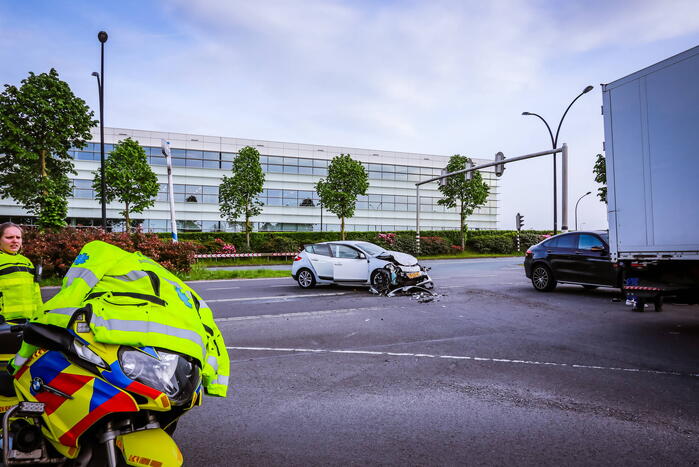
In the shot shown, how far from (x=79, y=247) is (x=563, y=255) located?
15.6 metres

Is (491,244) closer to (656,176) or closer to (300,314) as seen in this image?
(300,314)

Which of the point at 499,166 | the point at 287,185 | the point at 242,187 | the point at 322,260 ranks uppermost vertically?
the point at 287,185

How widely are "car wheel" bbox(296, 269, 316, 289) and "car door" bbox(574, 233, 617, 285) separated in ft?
24.0

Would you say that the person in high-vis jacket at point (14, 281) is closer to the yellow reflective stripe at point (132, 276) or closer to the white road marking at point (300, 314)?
the yellow reflective stripe at point (132, 276)

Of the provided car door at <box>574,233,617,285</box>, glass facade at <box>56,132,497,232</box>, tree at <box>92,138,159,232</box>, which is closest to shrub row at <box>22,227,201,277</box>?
car door at <box>574,233,617,285</box>

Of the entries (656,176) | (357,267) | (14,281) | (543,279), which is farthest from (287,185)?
(14,281)

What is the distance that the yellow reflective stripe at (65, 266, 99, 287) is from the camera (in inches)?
86.8

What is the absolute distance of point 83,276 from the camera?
7.33 feet

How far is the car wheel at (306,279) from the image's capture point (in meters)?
14.0

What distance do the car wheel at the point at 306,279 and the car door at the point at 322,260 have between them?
28cm

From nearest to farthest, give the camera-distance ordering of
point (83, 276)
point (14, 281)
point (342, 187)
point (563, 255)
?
1. point (83, 276)
2. point (14, 281)
3. point (563, 255)
4. point (342, 187)

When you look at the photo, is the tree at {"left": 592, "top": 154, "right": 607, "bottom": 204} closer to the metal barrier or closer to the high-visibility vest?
the metal barrier

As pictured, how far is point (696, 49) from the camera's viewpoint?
635 cm

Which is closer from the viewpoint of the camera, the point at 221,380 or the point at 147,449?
the point at 147,449
